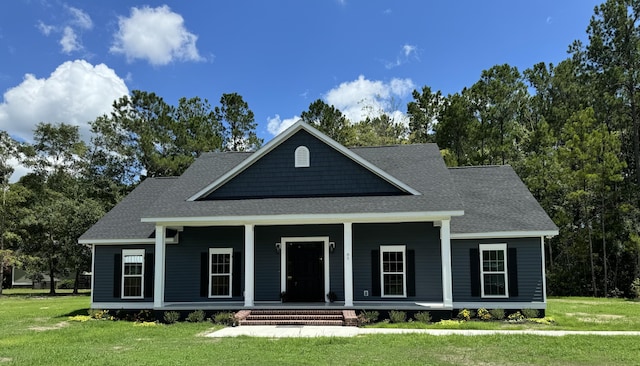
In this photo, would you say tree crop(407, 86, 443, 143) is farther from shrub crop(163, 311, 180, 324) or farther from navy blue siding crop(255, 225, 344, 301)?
shrub crop(163, 311, 180, 324)

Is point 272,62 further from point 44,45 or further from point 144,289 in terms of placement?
point 144,289

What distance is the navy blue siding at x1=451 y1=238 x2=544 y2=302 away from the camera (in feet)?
54.1

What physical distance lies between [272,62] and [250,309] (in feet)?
64.3

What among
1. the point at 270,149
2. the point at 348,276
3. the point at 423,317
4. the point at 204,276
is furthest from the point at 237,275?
the point at 423,317

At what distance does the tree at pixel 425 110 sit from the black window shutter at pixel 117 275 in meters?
26.1

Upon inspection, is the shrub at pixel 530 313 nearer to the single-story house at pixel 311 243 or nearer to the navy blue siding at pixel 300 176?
the single-story house at pixel 311 243

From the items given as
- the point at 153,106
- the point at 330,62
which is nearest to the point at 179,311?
the point at 330,62

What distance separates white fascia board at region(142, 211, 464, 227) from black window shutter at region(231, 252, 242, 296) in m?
1.94

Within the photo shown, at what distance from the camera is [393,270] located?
17406 millimetres

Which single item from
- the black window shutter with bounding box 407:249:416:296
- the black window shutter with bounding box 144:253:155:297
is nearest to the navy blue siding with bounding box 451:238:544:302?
the black window shutter with bounding box 407:249:416:296

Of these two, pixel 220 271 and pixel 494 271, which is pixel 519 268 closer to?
pixel 494 271

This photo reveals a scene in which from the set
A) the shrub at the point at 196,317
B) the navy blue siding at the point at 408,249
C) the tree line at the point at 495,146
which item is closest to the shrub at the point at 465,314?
the navy blue siding at the point at 408,249

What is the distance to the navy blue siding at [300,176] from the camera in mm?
17625

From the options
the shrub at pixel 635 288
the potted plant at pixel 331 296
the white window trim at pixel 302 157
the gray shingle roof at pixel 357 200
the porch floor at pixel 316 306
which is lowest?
the shrub at pixel 635 288
